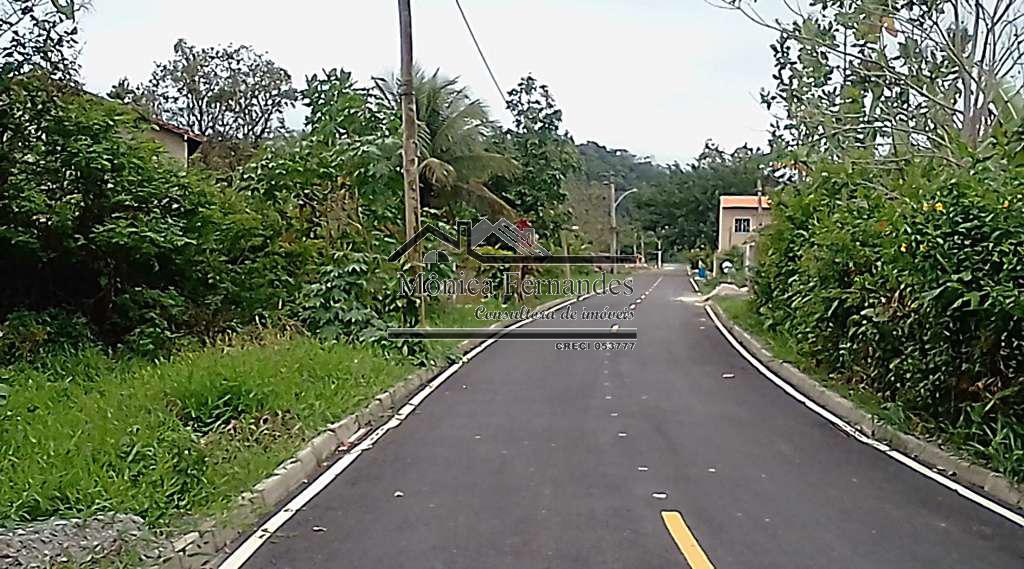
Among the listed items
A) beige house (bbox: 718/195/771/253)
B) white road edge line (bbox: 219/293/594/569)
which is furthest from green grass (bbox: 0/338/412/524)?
beige house (bbox: 718/195/771/253)

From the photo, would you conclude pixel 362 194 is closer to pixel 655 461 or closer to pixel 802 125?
pixel 802 125

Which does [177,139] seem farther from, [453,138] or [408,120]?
[408,120]

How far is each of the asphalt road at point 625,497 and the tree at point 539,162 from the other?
930 inches

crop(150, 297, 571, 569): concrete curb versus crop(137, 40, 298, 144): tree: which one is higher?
crop(137, 40, 298, 144): tree

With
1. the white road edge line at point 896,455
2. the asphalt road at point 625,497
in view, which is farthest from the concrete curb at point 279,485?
the white road edge line at point 896,455

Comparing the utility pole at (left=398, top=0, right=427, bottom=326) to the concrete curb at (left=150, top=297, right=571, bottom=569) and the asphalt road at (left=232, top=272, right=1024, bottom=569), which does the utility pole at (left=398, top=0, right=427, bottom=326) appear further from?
the asphalt road at (left=232, top=272, right=1024, bottom=569)

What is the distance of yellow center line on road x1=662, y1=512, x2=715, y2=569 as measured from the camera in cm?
611

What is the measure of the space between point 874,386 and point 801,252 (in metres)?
5.47

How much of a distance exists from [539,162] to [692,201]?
55.0 metres

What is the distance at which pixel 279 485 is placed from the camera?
783 cm

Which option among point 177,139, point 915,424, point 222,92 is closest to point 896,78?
point 915,424

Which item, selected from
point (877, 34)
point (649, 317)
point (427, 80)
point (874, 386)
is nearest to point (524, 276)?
point (649, 317)

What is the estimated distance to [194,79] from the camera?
51000mm

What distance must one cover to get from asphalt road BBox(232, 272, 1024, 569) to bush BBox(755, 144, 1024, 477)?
919 millimetres
